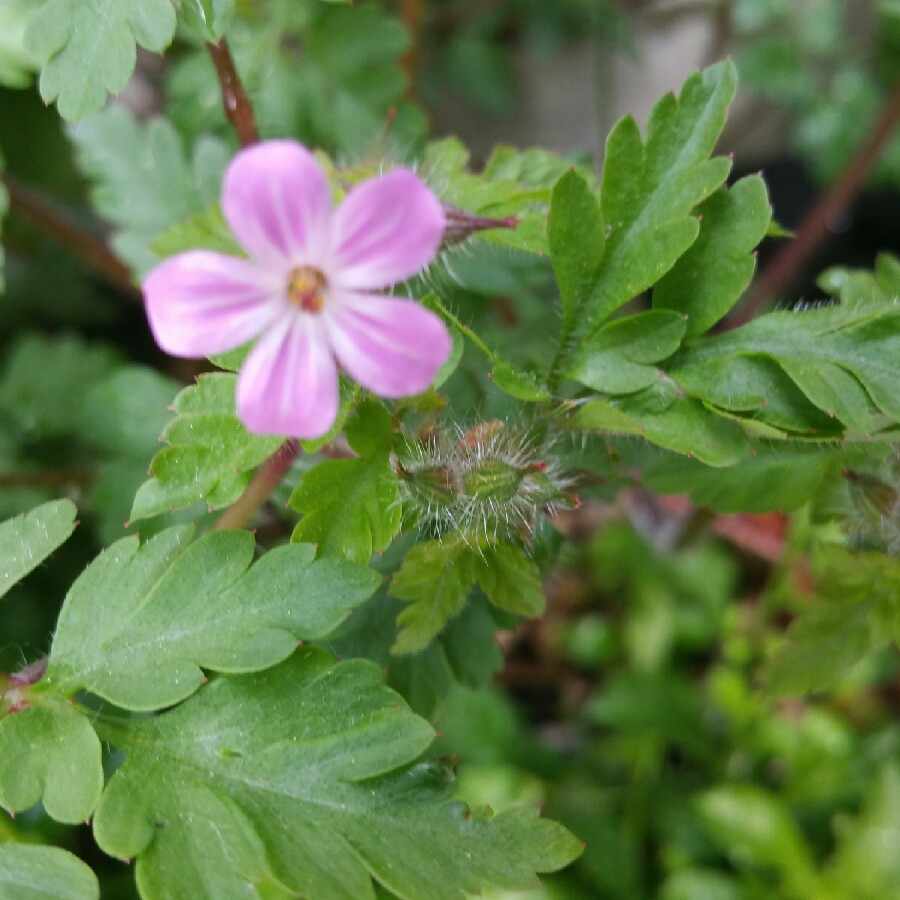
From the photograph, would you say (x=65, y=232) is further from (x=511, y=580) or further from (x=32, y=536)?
(x=511, y=580)

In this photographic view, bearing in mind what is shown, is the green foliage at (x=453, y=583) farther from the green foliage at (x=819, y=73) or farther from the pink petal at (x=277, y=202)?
the green foliage at (x=819, y=73)

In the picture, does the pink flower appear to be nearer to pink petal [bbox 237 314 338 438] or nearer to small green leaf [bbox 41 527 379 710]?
pink petal [bbox 237 314 338 438]

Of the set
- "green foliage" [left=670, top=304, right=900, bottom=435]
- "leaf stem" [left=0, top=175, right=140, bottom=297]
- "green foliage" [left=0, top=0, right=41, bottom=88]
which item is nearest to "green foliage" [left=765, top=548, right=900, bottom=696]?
"green foliage" [left=670, top=304, right=900, bottom=435]

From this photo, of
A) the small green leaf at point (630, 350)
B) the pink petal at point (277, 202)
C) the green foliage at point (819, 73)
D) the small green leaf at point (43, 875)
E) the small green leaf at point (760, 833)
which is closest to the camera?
the pink petal at point (277, 202)

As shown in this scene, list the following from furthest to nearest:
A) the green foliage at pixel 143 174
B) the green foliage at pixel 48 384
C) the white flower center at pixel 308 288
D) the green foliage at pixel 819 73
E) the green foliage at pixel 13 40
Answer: the green foliage at pixel 819 73 → the green foliage at pixel 48 384 → the green foliage at pixel 143 174 → the green foliage at pixel 13 40 → the white flower center at pixel 308 288

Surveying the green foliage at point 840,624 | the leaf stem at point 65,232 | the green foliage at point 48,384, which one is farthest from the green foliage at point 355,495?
the green foliage at point 48,384
